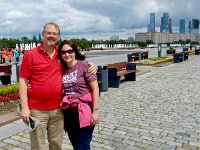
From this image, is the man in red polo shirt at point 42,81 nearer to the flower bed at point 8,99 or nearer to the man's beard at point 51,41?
the man's beard at point 51,41

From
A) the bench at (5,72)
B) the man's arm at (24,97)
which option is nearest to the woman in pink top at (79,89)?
the man's arm at (24,97)

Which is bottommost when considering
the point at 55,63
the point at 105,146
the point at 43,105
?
the point at 105,146

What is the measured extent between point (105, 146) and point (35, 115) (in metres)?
1.79

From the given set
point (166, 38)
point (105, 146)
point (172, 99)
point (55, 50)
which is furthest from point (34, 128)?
point (166, 38)

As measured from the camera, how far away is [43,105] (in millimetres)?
2986

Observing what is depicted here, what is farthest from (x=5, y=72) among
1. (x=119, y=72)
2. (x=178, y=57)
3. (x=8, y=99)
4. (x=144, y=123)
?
(x=178, y=57)

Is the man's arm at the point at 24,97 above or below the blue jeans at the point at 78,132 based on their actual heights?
above

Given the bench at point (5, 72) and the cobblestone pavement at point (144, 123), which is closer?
the cobblestone pavement at point (144, 123)

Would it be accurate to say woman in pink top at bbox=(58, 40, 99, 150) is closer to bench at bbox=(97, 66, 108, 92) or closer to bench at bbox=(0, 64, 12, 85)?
bench at bbox=(97, 66, 108, 92)

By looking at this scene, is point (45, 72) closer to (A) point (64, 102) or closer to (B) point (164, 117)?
(A) point (64, 102)

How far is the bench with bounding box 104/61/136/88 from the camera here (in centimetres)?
1022

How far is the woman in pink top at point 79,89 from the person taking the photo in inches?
116

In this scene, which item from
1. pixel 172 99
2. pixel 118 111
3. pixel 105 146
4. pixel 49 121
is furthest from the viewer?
pixel 172 99

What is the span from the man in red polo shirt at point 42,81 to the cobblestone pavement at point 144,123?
61.0 inches
